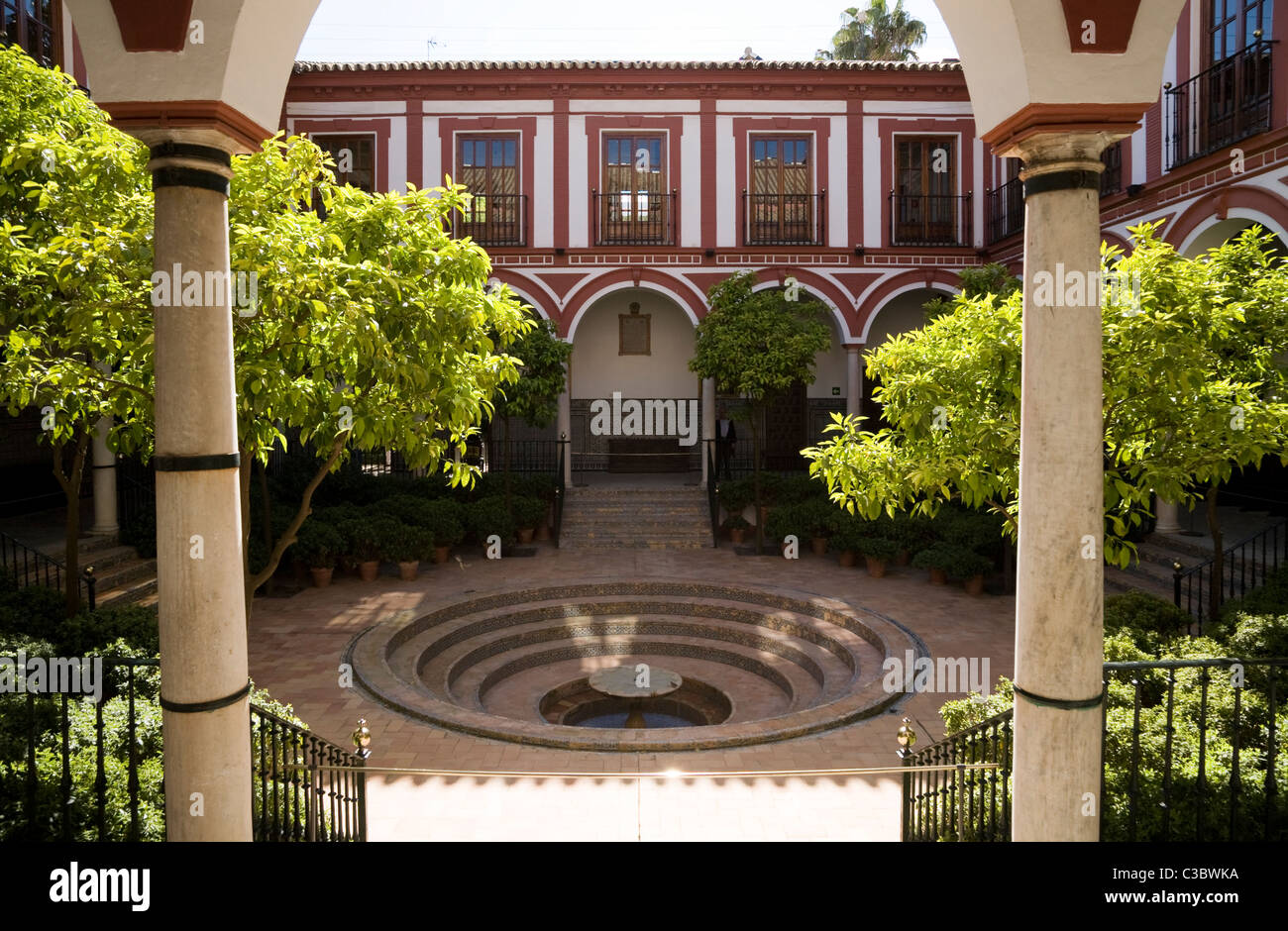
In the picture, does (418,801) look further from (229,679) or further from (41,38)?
(41,38)

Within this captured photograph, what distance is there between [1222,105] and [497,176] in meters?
12.5

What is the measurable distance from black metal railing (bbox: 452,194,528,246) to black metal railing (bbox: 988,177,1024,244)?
9.46 metres

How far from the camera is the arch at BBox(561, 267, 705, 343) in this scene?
59.3 feet

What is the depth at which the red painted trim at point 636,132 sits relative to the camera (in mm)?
17844

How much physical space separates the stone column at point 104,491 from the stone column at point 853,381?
12.8 metres

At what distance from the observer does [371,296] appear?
4.72 meters

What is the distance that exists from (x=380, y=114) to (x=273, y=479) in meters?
8.10

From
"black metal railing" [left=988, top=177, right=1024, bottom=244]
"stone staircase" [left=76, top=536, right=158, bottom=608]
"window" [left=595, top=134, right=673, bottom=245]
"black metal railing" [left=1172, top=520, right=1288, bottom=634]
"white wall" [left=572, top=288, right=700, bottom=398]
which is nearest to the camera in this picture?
"black metal railing" [left=1172, top=520, right=1288, bottom=634]

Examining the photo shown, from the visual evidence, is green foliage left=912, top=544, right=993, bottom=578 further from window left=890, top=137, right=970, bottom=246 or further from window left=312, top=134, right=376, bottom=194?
window left=312, top=134, right=376, bottom=194

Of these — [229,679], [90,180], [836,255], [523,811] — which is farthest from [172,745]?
[836,255]

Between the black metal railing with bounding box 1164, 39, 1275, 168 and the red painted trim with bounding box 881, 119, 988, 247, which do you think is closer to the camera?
the black metal railing with bounding box 1164, 39, 1275, 168

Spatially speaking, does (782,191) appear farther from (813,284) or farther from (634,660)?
(634,660)

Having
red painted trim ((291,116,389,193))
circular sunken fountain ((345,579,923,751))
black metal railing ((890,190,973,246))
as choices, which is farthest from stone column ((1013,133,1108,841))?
red painted trim ((291,116,389,193))

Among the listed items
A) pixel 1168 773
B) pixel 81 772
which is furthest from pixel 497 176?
pixel 1168 773
